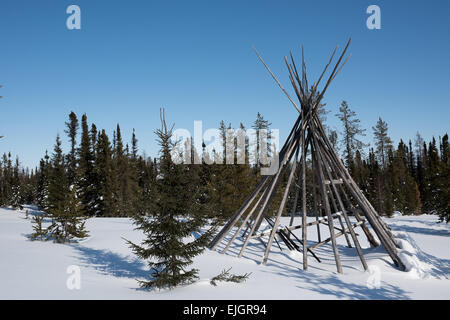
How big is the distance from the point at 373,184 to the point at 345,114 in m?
8.14

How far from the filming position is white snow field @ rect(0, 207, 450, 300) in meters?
5.11

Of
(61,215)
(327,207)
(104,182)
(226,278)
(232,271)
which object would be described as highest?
(104,182)

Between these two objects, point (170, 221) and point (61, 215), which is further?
point (61, 215)

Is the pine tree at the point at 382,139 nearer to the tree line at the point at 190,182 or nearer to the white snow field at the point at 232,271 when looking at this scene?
the tree line at the point at 190,182

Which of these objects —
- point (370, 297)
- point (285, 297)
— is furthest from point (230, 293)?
point (370, 297)

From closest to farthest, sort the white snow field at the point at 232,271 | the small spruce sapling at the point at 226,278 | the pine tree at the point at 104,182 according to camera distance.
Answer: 1. the white snow field at the point at 232,271
2. the small spruce sapling at the point at 226,278
3. the pine tree at the point at 104,182

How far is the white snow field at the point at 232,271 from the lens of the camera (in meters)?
5.11

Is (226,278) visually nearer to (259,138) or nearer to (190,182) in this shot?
Result: (190,182)

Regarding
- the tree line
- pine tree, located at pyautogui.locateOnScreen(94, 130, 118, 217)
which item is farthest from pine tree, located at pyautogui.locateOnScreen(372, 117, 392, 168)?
pine tree, located at pyautogui.locateOnScreen(94, 130, 118, 217)

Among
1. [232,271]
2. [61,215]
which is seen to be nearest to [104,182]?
[61,215]

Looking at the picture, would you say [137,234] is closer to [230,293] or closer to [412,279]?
[230,293]

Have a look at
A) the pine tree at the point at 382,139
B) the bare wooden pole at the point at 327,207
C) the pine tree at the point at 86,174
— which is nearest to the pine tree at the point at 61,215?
the bare wooden pole at the point at 327,207

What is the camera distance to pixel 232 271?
22.2ft

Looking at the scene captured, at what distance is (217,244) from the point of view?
28.5 ft
